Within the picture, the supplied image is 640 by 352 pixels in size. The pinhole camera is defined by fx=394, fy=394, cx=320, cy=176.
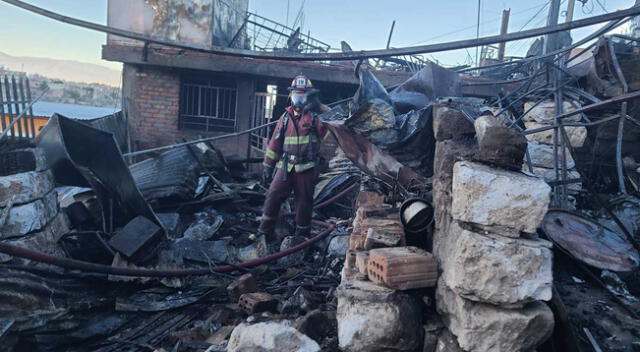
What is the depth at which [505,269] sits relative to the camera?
1748mm

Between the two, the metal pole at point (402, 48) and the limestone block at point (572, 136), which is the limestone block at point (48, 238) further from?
the limestone block at point (572, 136)

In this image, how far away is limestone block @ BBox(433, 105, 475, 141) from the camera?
2.39m

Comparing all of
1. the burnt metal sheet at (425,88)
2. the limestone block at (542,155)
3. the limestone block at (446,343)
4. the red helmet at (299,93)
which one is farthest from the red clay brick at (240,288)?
the limestone block at (542,155)

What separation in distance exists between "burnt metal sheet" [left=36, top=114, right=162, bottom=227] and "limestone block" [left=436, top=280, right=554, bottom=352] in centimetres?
371

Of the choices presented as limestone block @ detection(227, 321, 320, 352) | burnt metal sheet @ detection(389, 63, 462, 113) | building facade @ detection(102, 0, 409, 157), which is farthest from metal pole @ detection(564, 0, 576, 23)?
limestone block @ detection(227, 321, 320, 352)

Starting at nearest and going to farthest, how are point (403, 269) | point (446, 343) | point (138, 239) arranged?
1. point (446, 343)
2. point (403, 269)
3. point (138, 239)

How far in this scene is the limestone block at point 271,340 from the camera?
2.06 meters

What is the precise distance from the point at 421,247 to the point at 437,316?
1.61ft

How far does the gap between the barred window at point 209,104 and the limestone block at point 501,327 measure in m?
8.30

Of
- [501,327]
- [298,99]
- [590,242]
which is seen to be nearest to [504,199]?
[501,327]

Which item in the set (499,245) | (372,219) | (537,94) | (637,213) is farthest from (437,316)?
(537,94)

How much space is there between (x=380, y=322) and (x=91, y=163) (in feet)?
11.8

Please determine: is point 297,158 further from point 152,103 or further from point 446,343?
point 152,103

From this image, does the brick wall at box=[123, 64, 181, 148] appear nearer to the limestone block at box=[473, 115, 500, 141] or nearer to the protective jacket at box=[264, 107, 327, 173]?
the protective jacket at box=[264, 107, 327, 173]
